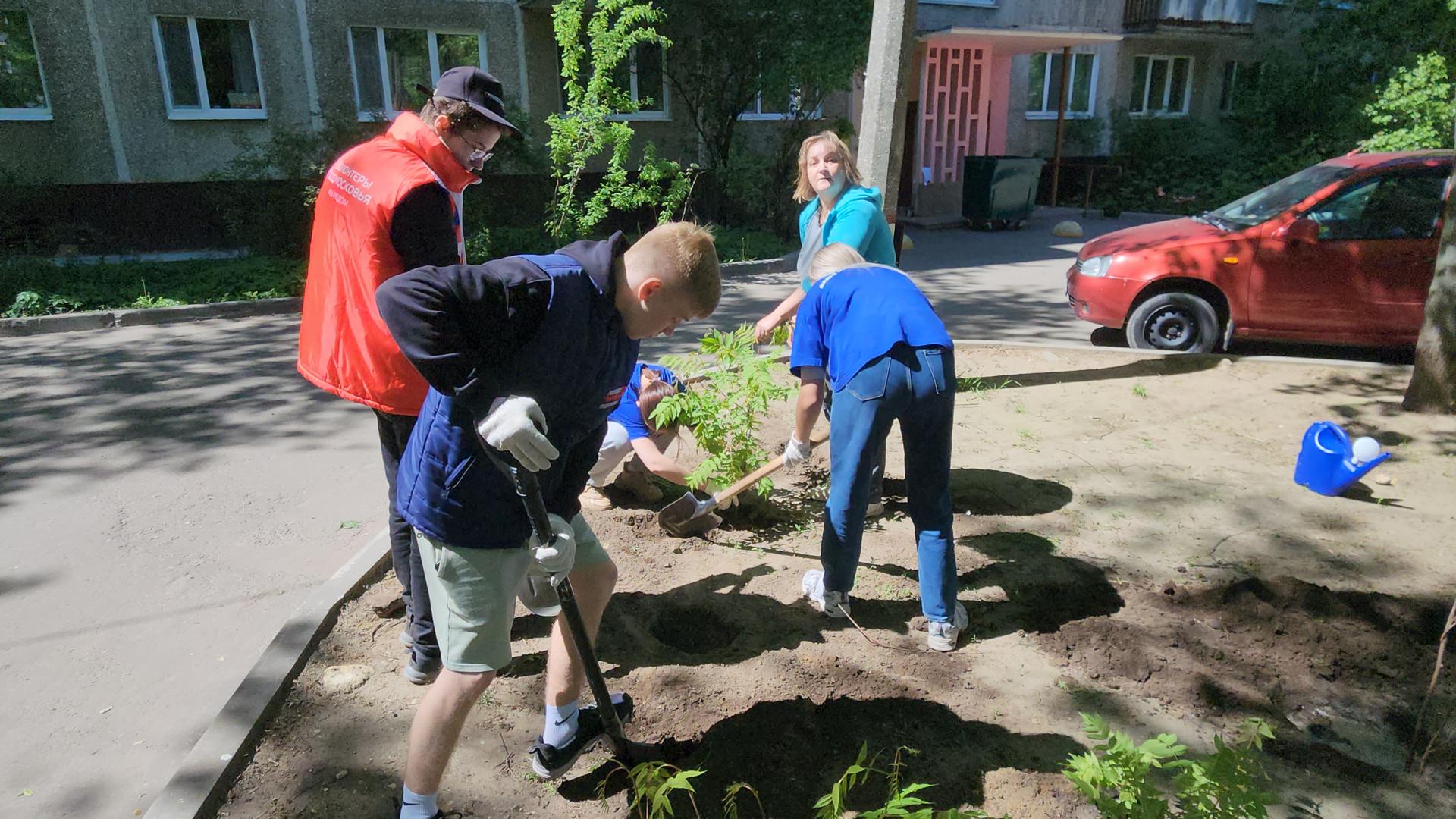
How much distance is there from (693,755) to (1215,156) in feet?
74.7

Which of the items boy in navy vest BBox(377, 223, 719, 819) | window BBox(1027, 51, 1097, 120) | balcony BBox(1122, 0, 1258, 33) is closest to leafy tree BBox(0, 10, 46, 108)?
boy in navy vest BBox(377, 223, 719, 819)

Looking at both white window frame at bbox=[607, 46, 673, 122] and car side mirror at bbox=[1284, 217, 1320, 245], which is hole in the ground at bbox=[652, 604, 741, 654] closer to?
car side mirror at bbox=[1284, 217, 1320, 245]

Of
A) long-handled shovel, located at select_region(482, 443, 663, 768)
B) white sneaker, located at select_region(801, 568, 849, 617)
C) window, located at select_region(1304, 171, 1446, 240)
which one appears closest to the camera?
long-handled shovel, located at select_region(482, 443, 663, 768)

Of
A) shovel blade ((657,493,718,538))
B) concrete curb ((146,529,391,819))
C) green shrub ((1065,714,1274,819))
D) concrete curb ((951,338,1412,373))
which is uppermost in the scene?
green shrub ((1065,714,1274,819))

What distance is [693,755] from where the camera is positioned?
2658 millimetres

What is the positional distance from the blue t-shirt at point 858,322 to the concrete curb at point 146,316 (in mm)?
7010

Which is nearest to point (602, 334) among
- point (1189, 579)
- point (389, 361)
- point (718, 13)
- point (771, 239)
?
point (389, 361)

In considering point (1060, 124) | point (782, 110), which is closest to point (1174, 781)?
point (782, 110)

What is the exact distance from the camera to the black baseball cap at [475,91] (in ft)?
8.97

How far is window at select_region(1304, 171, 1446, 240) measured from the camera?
7.06 meters

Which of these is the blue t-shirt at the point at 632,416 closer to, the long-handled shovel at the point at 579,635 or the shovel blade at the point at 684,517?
the shovel blade at the point at 684,517

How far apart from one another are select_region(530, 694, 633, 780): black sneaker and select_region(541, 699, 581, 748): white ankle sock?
1 cm

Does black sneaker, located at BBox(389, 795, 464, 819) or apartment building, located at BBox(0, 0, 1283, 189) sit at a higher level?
apartment building, located at BBox(0, 0, 1283, 189)

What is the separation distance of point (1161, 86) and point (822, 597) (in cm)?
2427
